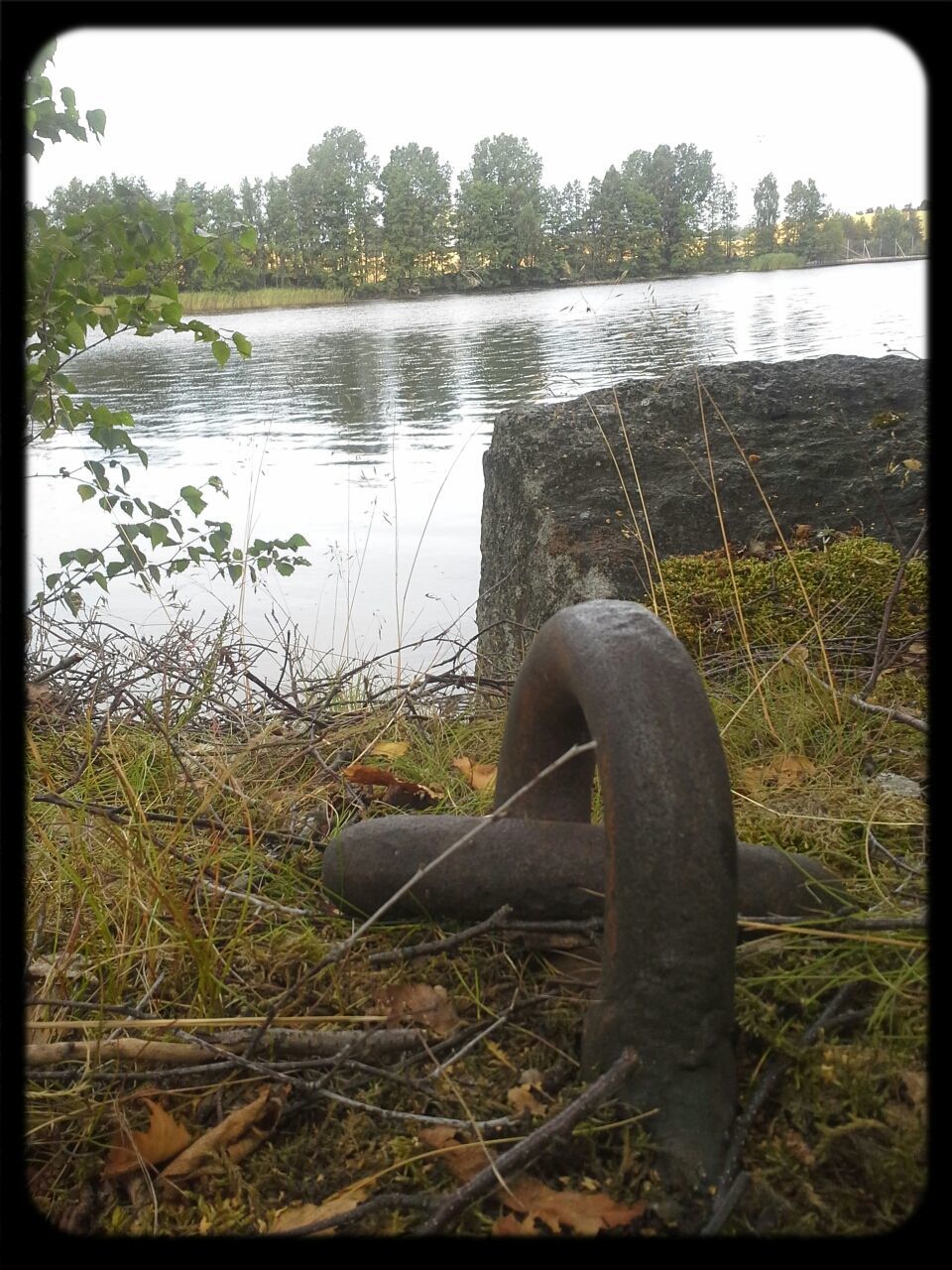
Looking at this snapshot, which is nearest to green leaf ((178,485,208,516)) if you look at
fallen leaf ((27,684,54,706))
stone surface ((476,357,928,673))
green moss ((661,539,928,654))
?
fallen leaf ((27,684,54,706))

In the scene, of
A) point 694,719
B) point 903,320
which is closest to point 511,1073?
point 694,719

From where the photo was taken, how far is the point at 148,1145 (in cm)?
164

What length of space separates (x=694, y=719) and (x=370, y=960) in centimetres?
91

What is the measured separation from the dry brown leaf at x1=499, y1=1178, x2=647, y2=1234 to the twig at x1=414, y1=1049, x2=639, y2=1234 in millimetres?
38

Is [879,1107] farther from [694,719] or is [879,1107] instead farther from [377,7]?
[377,7]

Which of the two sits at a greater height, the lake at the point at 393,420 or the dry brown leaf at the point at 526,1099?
the lake at the point at 393,420

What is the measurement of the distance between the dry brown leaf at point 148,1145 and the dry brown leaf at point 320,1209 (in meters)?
0.27

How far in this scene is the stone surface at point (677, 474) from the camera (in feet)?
13.6

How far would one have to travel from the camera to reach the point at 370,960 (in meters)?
2.00

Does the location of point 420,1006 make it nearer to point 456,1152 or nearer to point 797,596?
point 456,1152

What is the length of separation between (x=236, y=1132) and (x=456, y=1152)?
0.40m

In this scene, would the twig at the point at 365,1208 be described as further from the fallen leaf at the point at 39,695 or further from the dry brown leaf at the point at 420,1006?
the fallen leaf at the point at 39,695

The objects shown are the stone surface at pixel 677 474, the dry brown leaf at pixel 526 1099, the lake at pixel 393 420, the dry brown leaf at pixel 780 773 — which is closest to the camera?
the dry brown leaf at pixel 526 1099

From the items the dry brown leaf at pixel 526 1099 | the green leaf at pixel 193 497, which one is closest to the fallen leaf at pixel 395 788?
the dry brown leaf at pixel 526 1099
